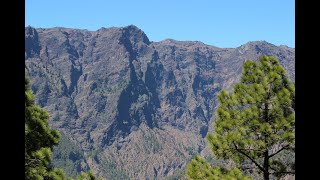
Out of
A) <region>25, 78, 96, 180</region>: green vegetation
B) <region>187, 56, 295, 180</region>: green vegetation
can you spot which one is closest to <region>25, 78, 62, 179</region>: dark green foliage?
<region>25, 78, 96, 180</region>: green vegetation

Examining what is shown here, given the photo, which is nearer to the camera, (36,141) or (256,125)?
(36,141)

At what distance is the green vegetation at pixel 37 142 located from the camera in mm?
15695

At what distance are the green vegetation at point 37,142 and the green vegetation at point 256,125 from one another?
6586mm

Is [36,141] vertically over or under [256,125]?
under

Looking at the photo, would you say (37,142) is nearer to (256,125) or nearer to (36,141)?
(36,141)

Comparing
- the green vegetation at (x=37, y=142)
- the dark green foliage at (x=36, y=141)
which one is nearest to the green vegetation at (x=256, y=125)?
the green vegetation at (x=37, y=142)

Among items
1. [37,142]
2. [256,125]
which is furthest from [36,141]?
[256,125]

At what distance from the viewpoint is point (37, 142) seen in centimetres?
1664

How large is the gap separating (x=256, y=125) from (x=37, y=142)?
9557mm

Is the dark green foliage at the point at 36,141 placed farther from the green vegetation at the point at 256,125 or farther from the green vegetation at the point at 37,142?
the green vegetation at the point at 256,125
